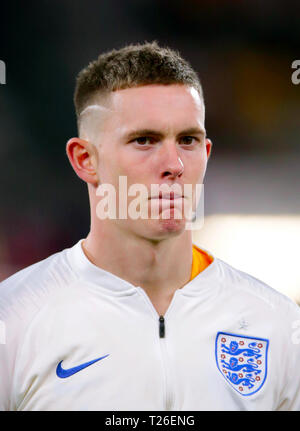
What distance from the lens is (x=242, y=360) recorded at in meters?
1.71

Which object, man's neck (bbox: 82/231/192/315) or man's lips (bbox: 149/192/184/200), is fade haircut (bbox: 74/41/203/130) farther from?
man's neck (bbox: 82/231/192/315)

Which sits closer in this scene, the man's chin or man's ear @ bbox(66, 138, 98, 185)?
the man's chin

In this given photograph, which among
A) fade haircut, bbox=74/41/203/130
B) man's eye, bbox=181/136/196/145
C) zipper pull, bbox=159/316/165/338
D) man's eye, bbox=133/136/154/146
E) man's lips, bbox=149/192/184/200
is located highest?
fade haircut, bbox=74/41/203/130

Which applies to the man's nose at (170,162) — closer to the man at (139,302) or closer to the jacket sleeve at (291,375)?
the man at (139,302)

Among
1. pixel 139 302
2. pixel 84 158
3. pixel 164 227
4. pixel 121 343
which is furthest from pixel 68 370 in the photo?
pixel 84 158

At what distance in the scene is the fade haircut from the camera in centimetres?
162

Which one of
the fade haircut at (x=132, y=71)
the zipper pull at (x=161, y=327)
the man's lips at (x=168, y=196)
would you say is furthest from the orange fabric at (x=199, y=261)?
the fade haircut at (x=132, y=71)

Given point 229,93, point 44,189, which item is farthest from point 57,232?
point 229,93

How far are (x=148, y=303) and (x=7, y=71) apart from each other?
3.90 feet

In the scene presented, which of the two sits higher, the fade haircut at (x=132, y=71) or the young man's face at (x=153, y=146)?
the fade haircut at (x=132, y=71)

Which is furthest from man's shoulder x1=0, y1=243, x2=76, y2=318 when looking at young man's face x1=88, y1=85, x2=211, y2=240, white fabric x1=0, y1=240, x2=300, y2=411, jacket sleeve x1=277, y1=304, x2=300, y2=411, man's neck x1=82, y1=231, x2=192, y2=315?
jacket sleeve x1=277, y1=304, x2=300, y2=411

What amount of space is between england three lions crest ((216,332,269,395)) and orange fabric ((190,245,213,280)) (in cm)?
25

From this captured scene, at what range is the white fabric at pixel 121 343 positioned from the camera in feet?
5.11

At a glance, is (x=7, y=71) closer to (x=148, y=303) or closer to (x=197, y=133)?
(x=197, y=133)
